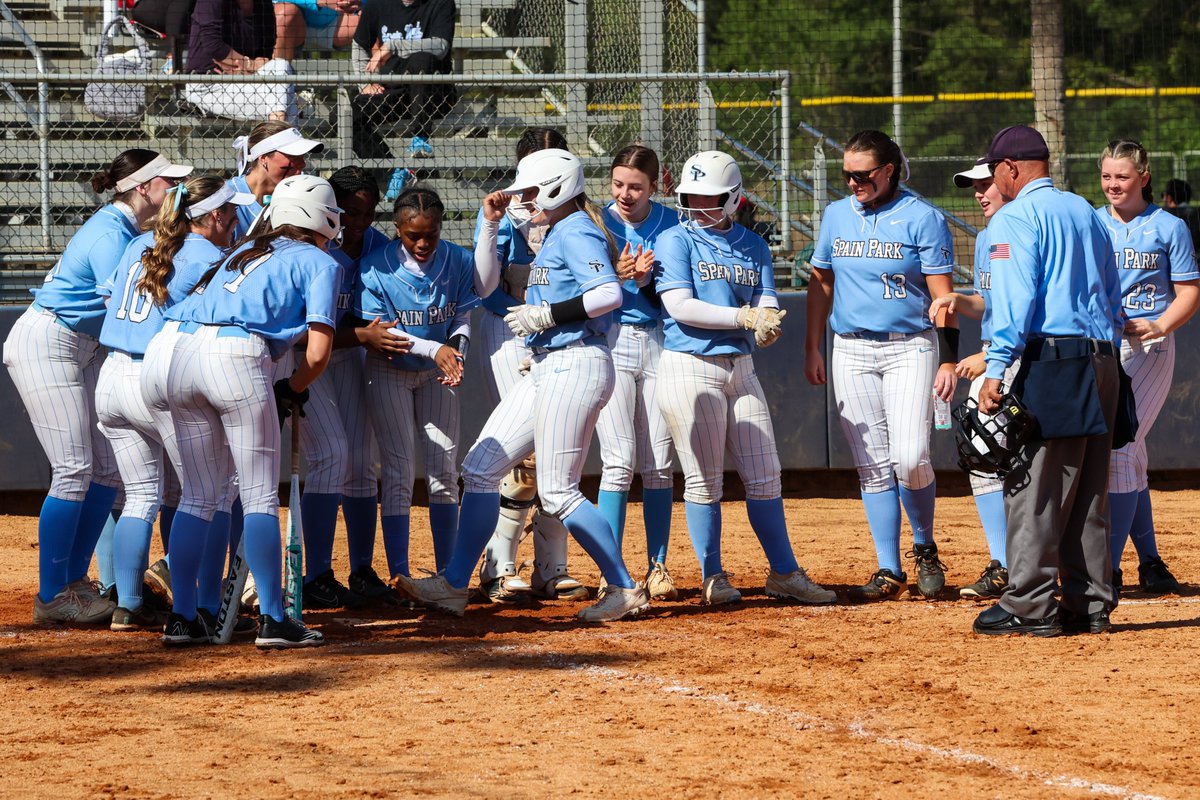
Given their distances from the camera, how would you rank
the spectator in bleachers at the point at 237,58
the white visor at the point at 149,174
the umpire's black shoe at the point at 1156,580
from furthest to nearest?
the spectator in bleachers at the point at 237,58
the umpire's black shoe at the point at 1156,580
the white visor at the point at 149,174

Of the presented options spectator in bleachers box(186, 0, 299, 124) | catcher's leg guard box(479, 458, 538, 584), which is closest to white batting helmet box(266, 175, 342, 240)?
catcher's leg guard box(479, 458, 538, 584)

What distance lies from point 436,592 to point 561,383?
44.9 inches

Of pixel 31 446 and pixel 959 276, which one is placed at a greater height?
pixel 959 276

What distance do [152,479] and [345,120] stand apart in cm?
478

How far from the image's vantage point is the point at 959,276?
1123cm

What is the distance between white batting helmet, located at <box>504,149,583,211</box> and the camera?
238 inches

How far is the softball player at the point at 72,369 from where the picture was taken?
6320mm

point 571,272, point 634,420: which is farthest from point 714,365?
point 571,272

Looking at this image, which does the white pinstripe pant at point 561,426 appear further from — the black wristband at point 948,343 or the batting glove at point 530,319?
the black wristband at point 948,343

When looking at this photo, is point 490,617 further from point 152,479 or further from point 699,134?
point 699,134

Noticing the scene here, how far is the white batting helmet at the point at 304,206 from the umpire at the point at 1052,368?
2541 mm

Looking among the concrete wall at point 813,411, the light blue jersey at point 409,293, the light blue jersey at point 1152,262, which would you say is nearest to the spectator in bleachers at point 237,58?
→ the concrete wall at point 813,411

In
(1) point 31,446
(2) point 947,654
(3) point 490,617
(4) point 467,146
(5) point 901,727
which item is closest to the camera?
(5) point 901,727

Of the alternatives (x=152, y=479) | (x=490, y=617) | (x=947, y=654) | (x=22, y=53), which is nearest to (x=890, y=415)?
(x=947, y=654)
